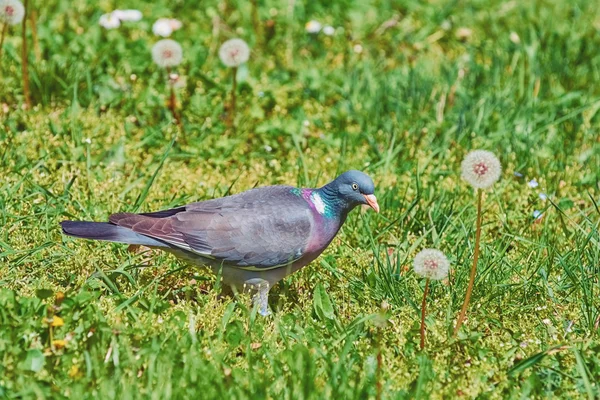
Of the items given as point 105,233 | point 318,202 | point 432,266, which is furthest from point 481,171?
point 105,233

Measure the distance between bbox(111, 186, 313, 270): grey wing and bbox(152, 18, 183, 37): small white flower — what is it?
8.21ft

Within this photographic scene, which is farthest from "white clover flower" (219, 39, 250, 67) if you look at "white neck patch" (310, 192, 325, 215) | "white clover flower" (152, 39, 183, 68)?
"white neck patch" (310, 192, 325, 215)

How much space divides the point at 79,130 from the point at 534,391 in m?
2.91

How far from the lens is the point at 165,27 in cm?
619

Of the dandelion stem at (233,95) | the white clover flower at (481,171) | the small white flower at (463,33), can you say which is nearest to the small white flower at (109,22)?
the dandelion stem at (233,95)

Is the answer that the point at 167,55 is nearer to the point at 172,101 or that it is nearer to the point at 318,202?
the point at 172,101

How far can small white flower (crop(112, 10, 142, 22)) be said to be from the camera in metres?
6.20

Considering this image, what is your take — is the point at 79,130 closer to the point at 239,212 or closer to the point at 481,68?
the point at 239,212

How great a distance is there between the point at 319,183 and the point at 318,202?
1.01 metres

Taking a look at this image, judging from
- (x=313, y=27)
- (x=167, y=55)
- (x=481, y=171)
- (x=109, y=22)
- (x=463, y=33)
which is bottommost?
(x=481, y=171)

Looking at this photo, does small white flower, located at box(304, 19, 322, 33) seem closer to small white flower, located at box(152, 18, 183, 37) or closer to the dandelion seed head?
the dandelion seed head

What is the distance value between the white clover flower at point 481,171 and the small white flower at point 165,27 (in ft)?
10.9

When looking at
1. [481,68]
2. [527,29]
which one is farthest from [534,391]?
[527,29]

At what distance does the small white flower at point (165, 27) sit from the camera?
20.2 ft
